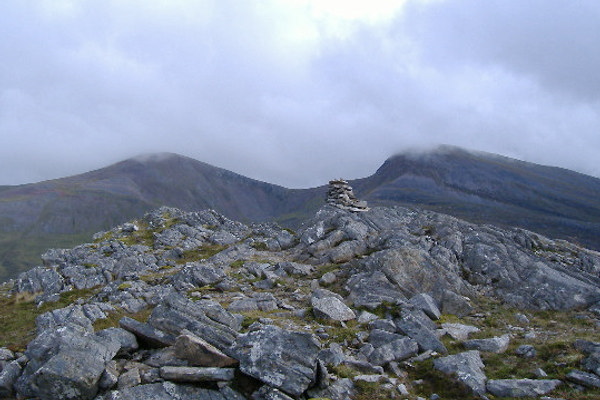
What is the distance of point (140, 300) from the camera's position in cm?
3228

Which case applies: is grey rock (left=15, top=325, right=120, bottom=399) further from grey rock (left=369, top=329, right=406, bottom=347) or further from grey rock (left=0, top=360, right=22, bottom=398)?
grey rock (left=369, top=329, right=406, bottom=347)

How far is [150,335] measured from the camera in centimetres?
1647

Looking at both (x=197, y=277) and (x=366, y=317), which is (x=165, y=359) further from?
(x=197, y=277)

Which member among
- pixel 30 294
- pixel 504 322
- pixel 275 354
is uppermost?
pixel 275 354

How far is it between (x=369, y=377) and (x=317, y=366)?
8.53 ft

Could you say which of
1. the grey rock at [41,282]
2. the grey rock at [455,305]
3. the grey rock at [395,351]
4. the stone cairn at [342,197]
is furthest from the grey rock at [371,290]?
the grey rock at [41,282]

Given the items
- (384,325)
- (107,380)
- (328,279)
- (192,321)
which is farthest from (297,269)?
(107,380)

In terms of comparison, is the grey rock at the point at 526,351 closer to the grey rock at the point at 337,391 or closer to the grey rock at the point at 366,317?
the grey rock at the point at 366,317

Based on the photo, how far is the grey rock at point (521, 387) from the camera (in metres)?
15.4

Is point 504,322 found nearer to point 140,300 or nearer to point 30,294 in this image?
point 140,300

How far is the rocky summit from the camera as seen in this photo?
14273 millimetres

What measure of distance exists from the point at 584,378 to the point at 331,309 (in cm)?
1237

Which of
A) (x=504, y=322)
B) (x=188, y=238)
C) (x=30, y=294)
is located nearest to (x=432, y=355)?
(x=504, y=322)

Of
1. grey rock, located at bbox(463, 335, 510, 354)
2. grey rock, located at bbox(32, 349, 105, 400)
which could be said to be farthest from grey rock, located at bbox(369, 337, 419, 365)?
grey rock, located at bbox(32, 349, 105, 400)
